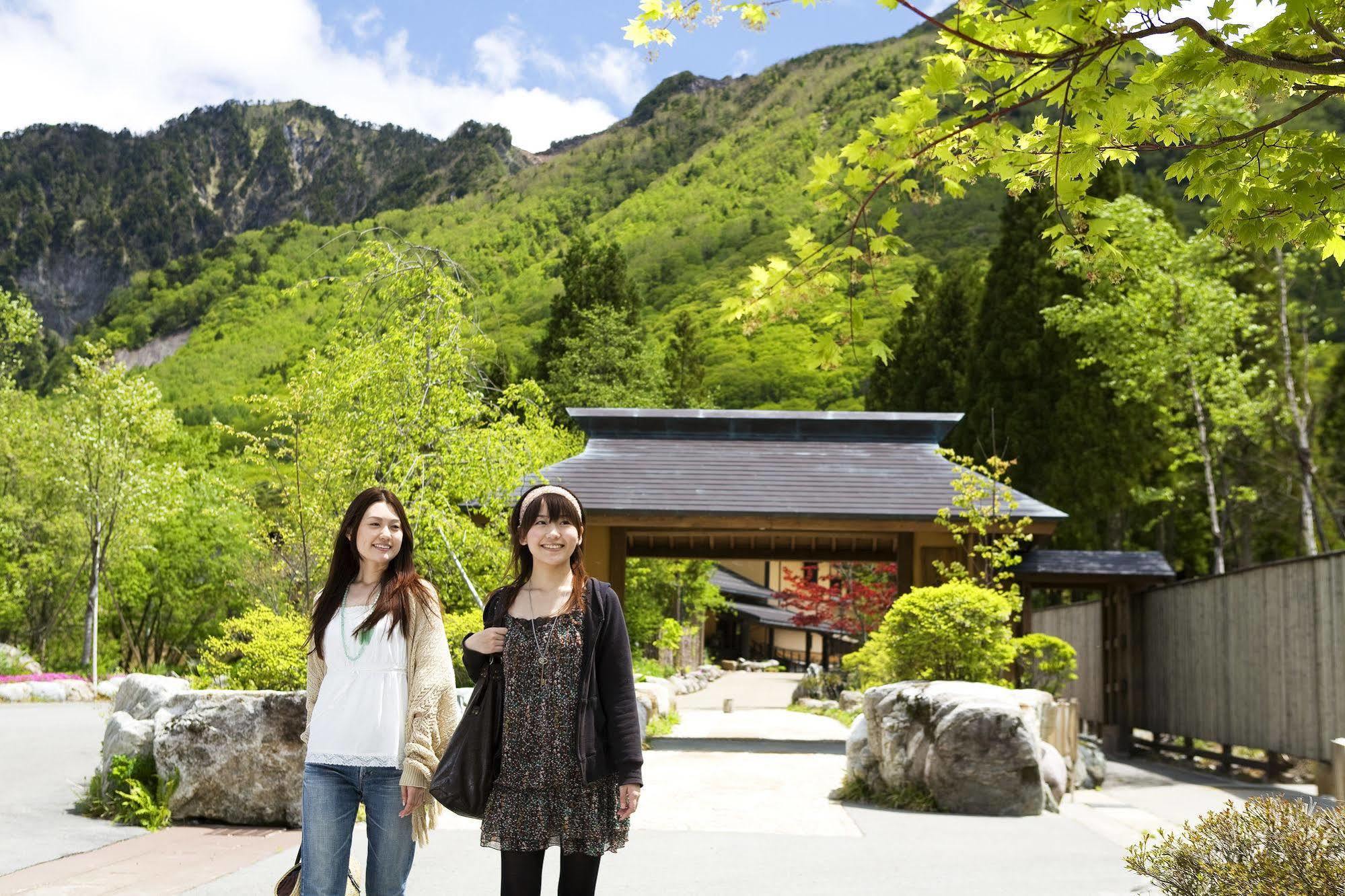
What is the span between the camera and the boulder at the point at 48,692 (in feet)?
60.5

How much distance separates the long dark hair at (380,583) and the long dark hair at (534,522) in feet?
1.00

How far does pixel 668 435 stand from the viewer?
16.0 m

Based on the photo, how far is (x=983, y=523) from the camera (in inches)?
497

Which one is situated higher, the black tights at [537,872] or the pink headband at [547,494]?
the pink headband at [547,494]

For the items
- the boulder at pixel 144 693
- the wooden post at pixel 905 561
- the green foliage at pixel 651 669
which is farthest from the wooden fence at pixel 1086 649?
the boulder at pixel 144 693

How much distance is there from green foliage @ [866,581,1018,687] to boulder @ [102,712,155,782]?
18.9 feet

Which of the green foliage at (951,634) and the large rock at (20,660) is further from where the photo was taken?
the large rock at (20,660)

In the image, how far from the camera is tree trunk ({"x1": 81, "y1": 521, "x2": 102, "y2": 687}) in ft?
69.1

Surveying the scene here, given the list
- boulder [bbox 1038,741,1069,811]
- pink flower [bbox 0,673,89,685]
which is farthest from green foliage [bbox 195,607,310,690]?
pink flower [bbox 0,673,89,685]

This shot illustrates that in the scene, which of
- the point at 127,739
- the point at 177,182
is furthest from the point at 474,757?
the point at 177,182

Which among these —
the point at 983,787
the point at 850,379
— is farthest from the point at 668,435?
the point at 850,379

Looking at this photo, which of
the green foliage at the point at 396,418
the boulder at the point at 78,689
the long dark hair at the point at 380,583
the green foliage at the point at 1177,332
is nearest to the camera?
the long dark hair at the point at 380,583

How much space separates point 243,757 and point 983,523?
796cm

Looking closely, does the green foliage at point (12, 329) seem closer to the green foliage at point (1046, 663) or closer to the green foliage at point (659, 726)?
the green foliage at point (659, 726)
